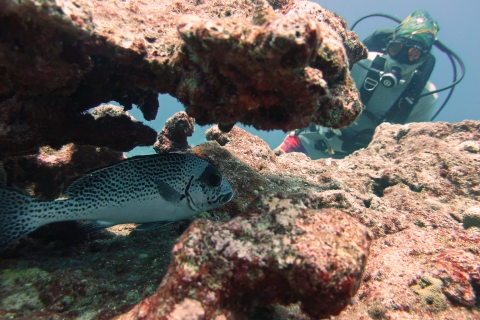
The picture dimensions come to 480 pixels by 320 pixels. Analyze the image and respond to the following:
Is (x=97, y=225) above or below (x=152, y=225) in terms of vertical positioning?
below

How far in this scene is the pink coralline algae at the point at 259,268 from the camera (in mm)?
1487

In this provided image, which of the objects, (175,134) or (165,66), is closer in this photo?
(165,66)

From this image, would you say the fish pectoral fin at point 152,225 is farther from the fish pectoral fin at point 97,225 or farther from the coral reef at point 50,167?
the coral reef at point 50,167

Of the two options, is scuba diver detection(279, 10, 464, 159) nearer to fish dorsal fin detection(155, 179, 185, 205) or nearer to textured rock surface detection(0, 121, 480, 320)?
textured rock surface detection(0, 121, 480, 320)

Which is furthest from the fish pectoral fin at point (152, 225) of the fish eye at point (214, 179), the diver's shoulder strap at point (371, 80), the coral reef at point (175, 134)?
the diver's shoulder strap at point (371, 80)

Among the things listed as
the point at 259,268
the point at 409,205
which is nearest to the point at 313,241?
the point at 259,268

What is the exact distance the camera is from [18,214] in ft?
6.91

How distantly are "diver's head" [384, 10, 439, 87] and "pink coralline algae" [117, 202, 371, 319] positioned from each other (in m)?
8.35

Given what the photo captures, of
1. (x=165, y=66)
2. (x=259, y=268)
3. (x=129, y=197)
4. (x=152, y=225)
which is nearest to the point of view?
(x=259, y=268)

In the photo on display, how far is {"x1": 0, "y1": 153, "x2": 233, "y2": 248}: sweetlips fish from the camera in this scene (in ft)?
6.96

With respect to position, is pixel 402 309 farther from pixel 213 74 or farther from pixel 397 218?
pixel 213 74

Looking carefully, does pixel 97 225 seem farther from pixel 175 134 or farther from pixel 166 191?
pixel 175 134

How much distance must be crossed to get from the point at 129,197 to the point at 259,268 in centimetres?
140

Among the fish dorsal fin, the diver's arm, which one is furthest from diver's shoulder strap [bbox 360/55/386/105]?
the fish dorsal fin
